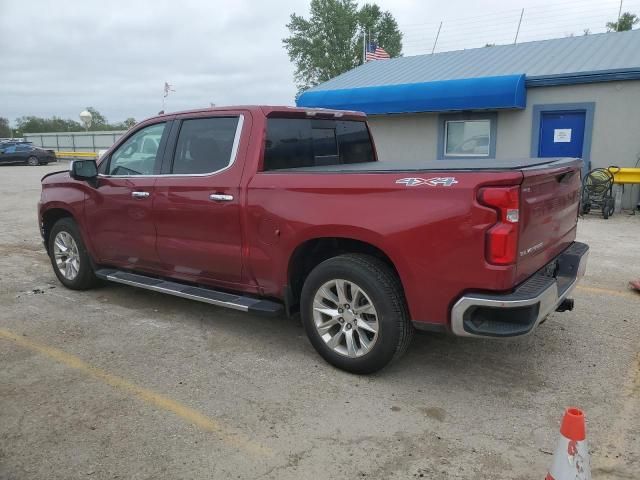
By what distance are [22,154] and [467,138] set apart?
29.7 m

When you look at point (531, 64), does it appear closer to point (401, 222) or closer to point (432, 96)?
point (432, 96)

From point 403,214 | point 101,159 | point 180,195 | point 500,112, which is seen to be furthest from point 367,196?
point 500,112

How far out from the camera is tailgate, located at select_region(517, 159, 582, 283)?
3197 millimetres

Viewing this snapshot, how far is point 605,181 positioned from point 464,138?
398cm

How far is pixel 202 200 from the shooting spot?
4.40m

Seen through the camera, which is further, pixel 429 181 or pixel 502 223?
pixel 429 181

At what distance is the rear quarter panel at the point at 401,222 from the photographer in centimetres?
312

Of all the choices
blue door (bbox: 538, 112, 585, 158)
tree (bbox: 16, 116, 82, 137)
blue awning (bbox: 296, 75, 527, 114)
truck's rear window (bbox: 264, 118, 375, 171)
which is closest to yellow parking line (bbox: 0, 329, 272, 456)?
truck's rear window (bbox: 264, 118, 375, 171)

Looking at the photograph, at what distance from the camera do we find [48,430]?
318 centimetres

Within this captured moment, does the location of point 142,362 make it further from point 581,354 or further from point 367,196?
point 581,354

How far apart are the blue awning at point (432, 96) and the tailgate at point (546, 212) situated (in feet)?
29.2

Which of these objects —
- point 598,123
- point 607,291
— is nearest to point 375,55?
point 598,123

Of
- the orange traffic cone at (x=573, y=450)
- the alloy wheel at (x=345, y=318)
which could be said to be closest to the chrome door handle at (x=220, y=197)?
the alloy wheel at (x=345, y=318)

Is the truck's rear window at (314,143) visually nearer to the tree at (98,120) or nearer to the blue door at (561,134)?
the blue door at (561,134)
